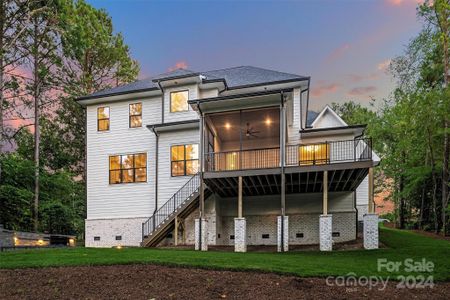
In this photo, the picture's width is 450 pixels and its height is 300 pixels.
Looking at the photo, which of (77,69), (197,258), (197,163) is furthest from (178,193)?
(77,69)

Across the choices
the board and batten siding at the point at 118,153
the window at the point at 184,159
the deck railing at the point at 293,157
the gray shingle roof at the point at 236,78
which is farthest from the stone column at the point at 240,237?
the gray shingle roof at the point at 236,78

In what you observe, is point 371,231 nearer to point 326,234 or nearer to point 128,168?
point 326,234

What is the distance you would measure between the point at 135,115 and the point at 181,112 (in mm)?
2582

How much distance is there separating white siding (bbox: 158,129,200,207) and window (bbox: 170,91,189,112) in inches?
51.4

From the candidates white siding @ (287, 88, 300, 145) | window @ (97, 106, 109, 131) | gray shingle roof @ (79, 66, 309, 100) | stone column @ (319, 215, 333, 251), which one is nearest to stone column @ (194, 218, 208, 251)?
stone column @ (319, 215, 333, 251)

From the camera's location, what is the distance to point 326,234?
13.6 m

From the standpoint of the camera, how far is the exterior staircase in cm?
1577

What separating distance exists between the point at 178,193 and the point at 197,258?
7.34 metres

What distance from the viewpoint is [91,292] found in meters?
7.47

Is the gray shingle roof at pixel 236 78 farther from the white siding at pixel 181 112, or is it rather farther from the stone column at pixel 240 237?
the stone column at pixel 240 237

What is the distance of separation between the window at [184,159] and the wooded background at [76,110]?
21.9ft

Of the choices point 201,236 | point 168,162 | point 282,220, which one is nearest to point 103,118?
point 168,162

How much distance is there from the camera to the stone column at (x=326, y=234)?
13469 millimetres

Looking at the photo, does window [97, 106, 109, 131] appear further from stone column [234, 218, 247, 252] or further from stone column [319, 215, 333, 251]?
stone column [319, 215, 333, 251]
